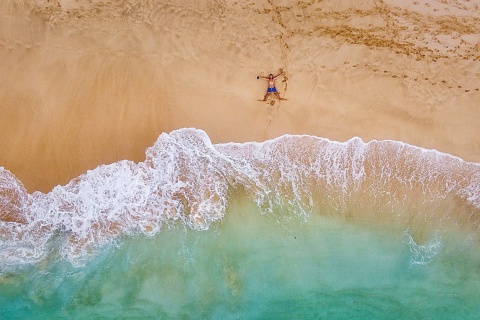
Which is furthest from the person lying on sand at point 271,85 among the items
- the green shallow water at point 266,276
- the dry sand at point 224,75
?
the green shallow water at point 266,276

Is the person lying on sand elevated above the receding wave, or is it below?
above

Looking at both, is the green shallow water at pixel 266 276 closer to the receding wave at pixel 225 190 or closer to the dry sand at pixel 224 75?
the receding wave at pixel 225 190

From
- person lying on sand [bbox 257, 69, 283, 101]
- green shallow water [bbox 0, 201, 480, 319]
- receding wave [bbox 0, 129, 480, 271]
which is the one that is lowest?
green shallow water [bbox 0, 201, 480, 319]

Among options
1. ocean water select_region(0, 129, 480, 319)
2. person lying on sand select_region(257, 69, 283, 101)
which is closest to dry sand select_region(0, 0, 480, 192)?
person lying on sand select_region(257, 69, 283, 101)

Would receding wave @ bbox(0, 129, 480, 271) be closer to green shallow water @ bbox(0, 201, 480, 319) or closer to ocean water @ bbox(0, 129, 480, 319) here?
ocean water @ bbox(0, 129, 480, 319)

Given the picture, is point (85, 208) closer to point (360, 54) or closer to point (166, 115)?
point (166, 115)
